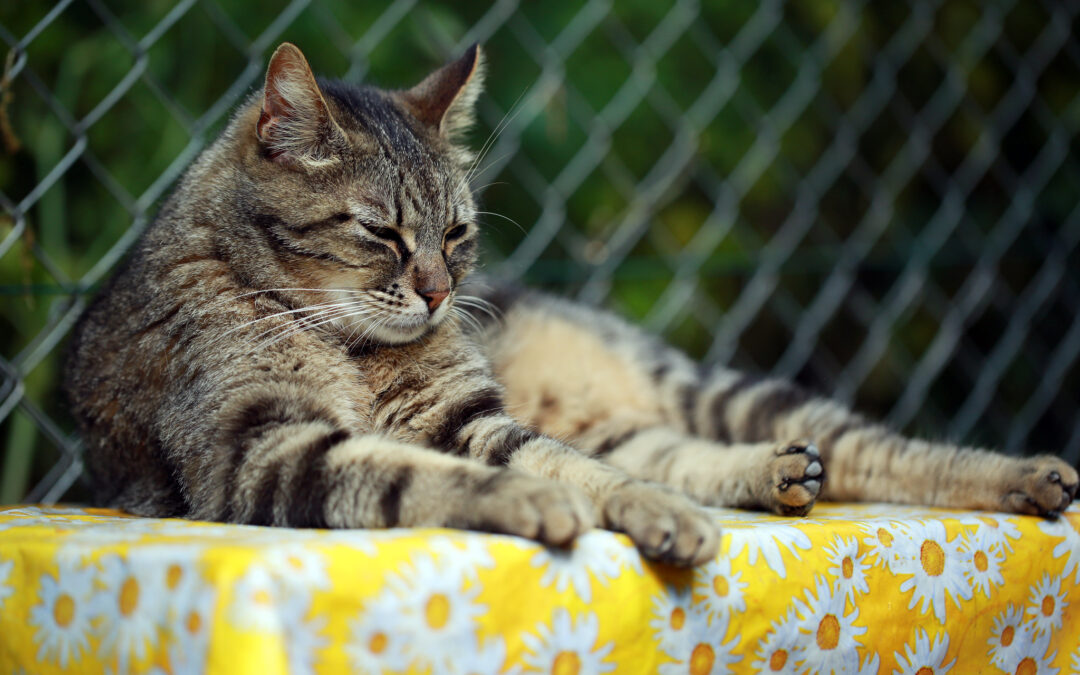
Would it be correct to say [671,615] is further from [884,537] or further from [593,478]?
[884,537]

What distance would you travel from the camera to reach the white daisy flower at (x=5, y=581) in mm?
789

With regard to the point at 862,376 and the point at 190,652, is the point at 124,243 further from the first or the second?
the point at 862,376

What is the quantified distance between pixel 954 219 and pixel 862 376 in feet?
1.67

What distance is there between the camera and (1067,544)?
45.4 inches

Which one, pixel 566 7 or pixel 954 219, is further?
pixel 954 219

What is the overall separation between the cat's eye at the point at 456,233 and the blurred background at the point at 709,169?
32cm

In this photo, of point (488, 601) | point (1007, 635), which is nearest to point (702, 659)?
point (488, 601)

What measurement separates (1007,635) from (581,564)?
2.00ft

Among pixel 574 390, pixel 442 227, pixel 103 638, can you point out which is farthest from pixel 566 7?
pixel 103 638

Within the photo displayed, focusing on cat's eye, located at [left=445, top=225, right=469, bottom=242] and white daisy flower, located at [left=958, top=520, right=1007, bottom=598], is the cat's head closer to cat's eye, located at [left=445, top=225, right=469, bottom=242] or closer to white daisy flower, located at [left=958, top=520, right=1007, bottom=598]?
cat's eye, located at [left=445, top=225, right=469, bottom=242]

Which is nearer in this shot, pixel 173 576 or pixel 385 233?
pixel 173 576

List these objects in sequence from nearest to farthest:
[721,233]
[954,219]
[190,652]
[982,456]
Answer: [190,652] < [982,456] < [721,233] < [954,219]

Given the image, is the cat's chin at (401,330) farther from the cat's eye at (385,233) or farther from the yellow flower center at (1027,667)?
the yellow flower center at (1027,667)

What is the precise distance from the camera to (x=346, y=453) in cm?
91
